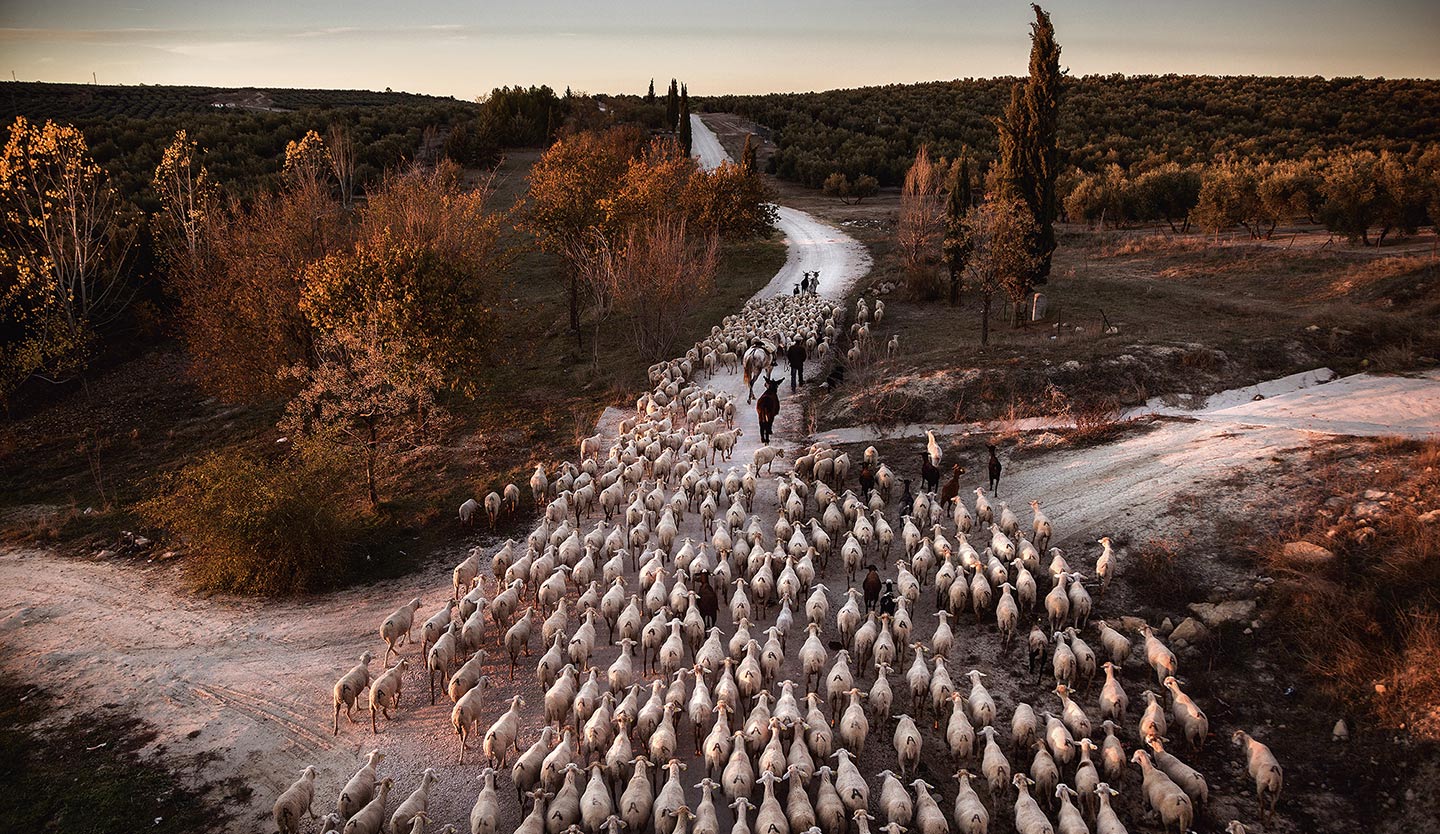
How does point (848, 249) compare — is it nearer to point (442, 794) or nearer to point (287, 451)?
point (287, 451)

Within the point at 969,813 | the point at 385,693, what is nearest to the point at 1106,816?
the point at 969,813

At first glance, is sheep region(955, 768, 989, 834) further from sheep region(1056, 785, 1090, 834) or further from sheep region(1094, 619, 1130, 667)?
sheep region(1094, 619, 1130, 667)

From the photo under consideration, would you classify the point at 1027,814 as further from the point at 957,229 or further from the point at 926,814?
the point at 957,229

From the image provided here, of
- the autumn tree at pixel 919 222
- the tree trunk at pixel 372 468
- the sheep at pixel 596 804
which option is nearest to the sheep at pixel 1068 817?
the sheep at pixel 596 804

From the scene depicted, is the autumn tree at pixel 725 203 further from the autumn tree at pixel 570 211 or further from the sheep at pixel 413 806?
the sheep at pixel 413 806

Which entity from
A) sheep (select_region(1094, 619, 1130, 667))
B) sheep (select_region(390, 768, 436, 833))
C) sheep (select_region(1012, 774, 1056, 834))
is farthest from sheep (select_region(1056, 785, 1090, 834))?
sheep (select_region(390, 768, 436, 833))
